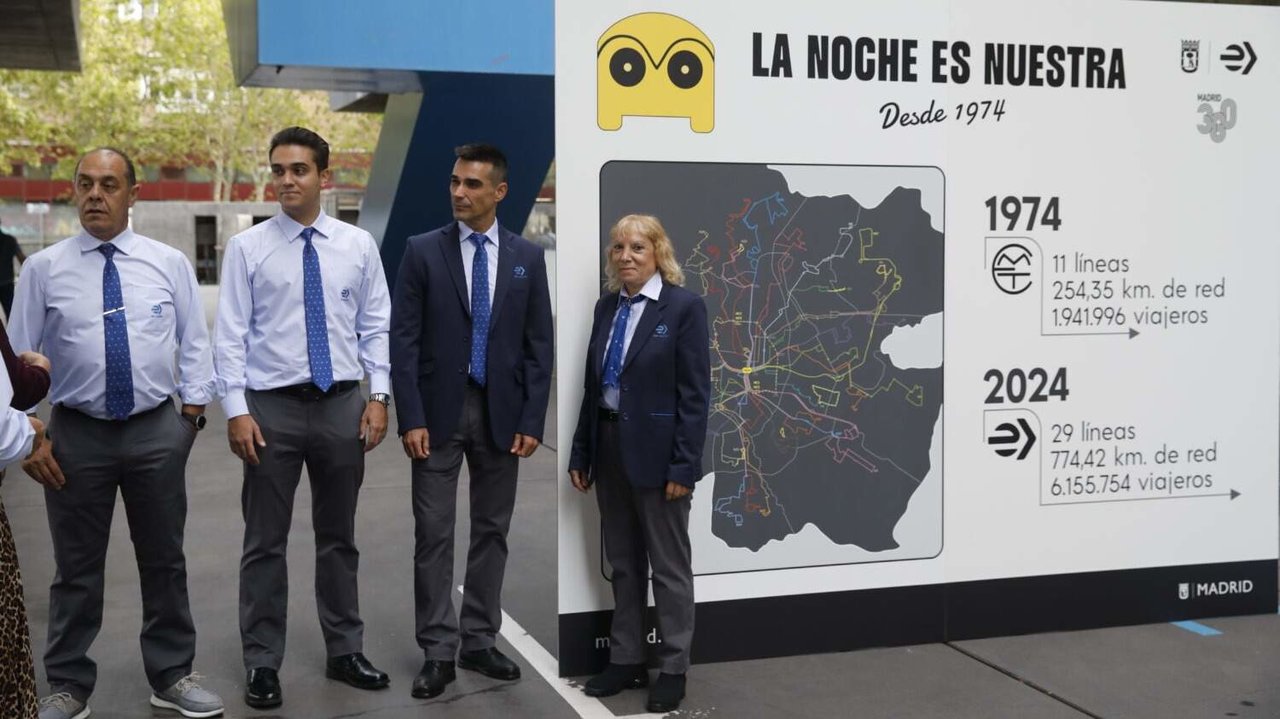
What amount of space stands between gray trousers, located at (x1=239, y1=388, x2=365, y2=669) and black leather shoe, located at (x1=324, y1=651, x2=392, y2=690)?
24 centimetres

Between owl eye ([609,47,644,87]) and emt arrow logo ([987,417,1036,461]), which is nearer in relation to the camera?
owl eye ([609,47,644,87])

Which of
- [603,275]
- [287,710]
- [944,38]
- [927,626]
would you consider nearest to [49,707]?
[287,710]

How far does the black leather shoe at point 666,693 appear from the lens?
4.96 m

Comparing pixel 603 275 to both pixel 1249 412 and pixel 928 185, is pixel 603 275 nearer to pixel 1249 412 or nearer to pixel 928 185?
pixel 928 185

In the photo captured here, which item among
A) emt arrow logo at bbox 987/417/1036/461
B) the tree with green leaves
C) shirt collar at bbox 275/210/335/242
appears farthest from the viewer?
the tree with green leaves

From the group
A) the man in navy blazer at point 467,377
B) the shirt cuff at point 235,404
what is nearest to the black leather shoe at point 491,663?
the man in navy blazer at point 467,377

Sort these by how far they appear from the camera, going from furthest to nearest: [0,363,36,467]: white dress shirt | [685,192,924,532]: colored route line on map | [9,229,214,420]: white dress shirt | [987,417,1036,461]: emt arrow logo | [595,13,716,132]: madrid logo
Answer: [987,417,1036,461]: emt arrow logo < [685,192,924,532]: colored route line on map < [595,13,716,132]: madrid logo < [9,229,214,420]: white dress shirt < [0,363,36,467]: white dress shirt

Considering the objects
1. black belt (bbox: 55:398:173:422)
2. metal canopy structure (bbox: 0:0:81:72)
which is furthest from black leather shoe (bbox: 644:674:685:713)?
metal canopy structure (bbox: 0:0:81:72)

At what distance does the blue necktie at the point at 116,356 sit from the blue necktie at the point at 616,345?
1692 millimetres

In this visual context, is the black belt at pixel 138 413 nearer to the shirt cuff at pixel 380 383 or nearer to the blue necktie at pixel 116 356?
the blue necktie at pixel 116 356

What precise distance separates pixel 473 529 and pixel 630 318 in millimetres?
1066

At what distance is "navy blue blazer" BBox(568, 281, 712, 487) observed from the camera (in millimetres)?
4934

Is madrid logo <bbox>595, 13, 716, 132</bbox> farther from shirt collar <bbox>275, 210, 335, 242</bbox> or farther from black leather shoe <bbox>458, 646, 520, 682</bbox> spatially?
black leather shoe <bbox>458, 646, 520, 682</bbox>

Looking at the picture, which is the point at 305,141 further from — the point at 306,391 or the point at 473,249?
the point at 306,391
